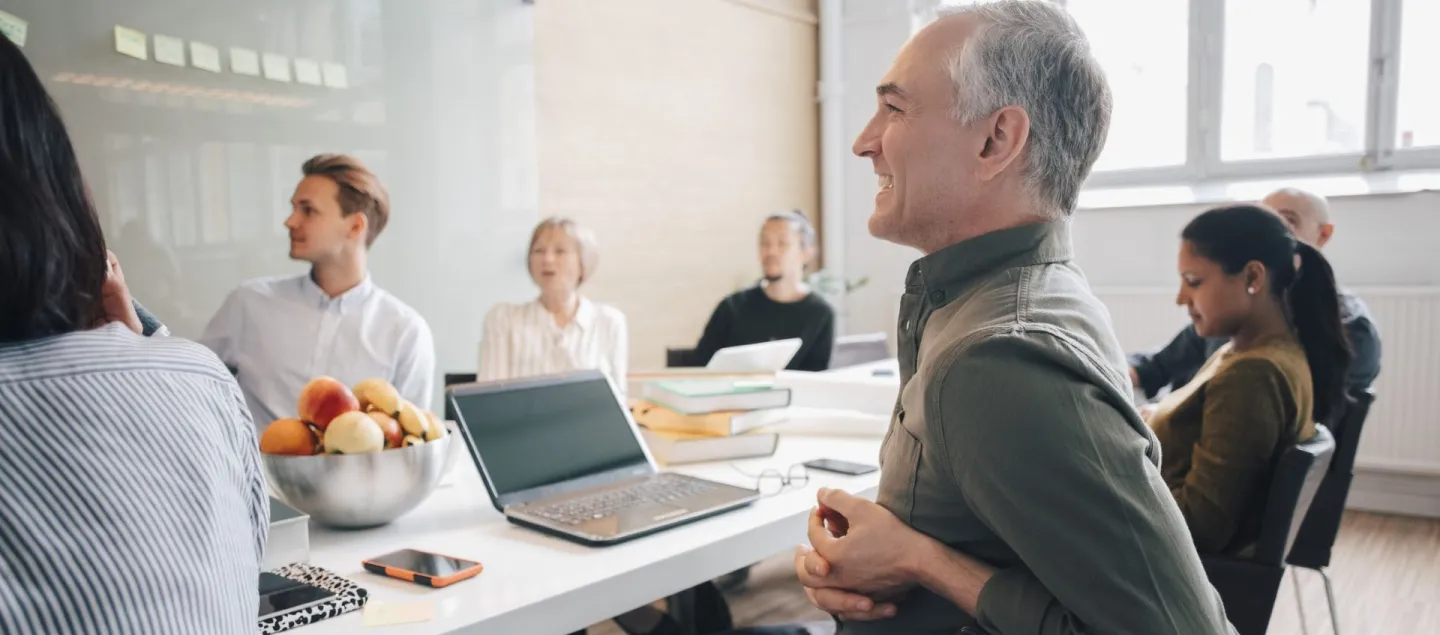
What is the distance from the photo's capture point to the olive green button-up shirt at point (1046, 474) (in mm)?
810

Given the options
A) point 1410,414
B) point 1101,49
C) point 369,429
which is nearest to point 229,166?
point 369,429

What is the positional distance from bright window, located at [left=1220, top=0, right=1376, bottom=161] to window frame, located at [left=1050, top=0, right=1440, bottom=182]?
0.05 m

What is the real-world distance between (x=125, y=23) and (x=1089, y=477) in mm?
3059

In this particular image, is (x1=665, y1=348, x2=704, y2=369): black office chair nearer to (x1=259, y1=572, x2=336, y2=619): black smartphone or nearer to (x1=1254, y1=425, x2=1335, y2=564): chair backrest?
(x1=1254, y1=425, x2=1335, y2=564): chair backrest

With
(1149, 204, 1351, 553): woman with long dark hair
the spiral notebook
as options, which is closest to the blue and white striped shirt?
the spiral notebook

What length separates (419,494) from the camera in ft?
4.69

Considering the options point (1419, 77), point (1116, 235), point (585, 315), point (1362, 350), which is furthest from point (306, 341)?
point (1419, 77)

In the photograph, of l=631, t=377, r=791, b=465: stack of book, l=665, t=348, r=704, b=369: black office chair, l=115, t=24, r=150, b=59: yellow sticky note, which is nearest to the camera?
l=631, t=377, r=791, b=465: stack of book

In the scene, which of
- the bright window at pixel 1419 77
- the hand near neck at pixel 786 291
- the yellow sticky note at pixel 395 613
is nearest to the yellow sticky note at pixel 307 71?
the hand near neck at pixel 786 291

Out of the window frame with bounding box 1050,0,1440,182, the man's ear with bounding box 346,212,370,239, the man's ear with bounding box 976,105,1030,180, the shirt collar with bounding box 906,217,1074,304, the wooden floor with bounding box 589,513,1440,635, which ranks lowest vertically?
the wooden floor with bounding box 589,513,1440,635

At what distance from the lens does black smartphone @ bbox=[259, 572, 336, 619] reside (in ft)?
3.41

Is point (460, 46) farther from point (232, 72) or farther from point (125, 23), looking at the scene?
point (125, 23)

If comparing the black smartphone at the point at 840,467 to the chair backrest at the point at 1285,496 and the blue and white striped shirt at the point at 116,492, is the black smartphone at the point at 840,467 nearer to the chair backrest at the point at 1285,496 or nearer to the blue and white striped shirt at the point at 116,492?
the chair backrest at the point at 1285,496

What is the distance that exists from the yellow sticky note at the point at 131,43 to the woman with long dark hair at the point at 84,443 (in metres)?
2.43
